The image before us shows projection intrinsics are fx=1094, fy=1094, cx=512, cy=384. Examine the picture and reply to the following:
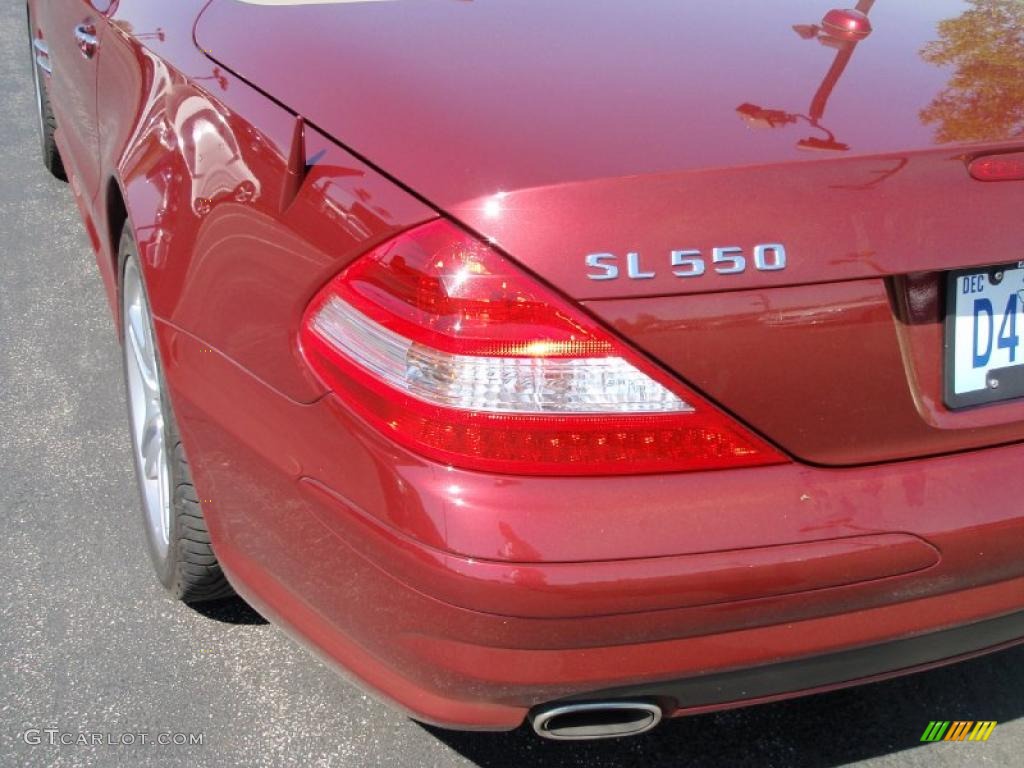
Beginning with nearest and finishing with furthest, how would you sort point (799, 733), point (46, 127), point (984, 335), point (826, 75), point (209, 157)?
1. point (984, 335)
2. point (826, 75)
3. point (209, 157)
4. point (799, 733)
5. point (46, 127)

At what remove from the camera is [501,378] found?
148cm

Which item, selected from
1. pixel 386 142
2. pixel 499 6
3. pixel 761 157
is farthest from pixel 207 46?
pixel 761 157

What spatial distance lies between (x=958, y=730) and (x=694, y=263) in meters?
1.36

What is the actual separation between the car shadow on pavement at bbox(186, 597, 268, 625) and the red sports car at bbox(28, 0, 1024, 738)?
0.67 meters

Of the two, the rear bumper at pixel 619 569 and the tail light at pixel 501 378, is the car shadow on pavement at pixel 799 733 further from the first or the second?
the tail light at pixel 501 378

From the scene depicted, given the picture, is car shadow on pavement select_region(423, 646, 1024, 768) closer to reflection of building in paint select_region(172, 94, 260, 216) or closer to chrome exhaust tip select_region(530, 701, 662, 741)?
chrome exhaust tip select_region(530, 701, 662, 741)

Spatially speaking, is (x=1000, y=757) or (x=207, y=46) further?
(x=1000, y=757)

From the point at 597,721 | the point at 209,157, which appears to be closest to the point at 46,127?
the point at 209,157

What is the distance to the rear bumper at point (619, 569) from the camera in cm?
145

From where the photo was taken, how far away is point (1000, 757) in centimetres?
217

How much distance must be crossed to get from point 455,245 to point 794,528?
602 millimetres

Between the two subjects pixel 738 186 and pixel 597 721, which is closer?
pixel 738 186

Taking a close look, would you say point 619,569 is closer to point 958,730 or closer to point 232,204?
point 232,204

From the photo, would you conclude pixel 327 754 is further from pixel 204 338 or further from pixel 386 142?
pixel 386 142
